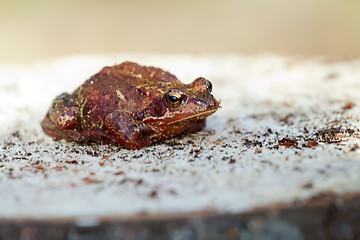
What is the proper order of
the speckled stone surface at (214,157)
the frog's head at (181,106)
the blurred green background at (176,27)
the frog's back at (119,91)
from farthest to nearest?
the blurred green background at (176,27) < the frog's back at (119,91) < the frog's head at (181,106) < the speckled stone surface at (214,157)

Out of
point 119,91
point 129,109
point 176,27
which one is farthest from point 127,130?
point 176,27

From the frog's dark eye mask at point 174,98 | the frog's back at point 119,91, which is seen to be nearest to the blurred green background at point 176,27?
the frog's back at point 119,91

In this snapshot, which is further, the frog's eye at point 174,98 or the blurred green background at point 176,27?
the blurred green background at point 176,27

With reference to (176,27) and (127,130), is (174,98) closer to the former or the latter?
(127,130)

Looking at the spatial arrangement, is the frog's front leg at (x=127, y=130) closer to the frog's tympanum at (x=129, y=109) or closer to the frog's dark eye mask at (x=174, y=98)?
the frog's tympanum at (x=129, y=109)

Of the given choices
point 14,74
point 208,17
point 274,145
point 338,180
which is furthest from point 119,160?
point 208,17

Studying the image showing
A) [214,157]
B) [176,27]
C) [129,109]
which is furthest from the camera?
[176,27]

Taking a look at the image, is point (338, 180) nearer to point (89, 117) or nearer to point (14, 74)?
point (89, 117)

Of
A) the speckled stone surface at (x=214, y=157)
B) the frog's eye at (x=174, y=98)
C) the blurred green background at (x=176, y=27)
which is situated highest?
the blurred green background at (x=176, y=27)
